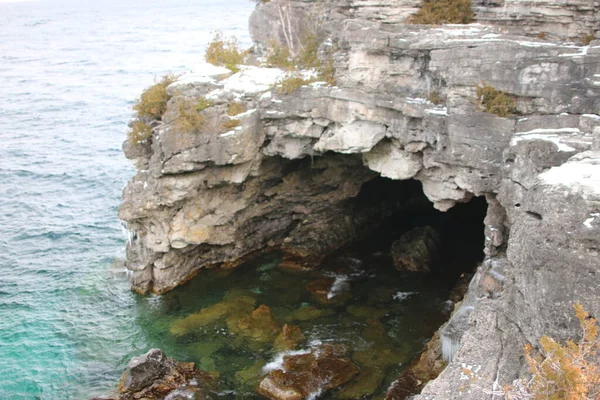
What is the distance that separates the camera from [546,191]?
1266 cm

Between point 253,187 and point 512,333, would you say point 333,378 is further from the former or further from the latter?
point 253,187

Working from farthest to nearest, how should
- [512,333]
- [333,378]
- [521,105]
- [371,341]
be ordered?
[371,341]
[333,378]
[521,105]
[512,333]

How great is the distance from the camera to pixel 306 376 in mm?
21547

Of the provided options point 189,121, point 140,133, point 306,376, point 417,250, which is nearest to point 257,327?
point 306,376

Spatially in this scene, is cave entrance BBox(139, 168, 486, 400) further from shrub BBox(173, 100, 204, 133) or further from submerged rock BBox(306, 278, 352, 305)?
shrub BBox(173, 100, 204, 133)

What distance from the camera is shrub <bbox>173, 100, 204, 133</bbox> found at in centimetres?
2570

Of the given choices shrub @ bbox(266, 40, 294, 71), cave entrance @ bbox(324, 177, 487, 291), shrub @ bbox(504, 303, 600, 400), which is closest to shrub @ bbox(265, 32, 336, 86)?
shrub @ bbox(266, 40, 294, 71)

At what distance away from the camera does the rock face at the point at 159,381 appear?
21.4 m

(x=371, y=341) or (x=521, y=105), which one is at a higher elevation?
(x=521, y=105)

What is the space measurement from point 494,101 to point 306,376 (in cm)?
1166

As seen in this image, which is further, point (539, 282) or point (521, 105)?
point (521, 105)

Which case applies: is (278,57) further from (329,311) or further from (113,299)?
(113,299)

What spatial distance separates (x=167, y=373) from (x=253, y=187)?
10.7 m

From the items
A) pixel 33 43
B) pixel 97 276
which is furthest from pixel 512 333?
pixel 33 43
